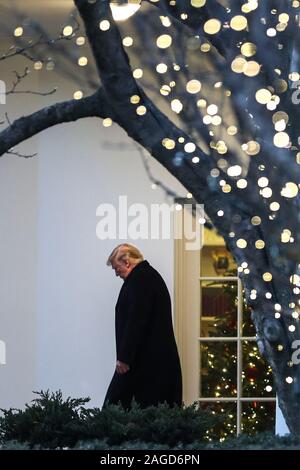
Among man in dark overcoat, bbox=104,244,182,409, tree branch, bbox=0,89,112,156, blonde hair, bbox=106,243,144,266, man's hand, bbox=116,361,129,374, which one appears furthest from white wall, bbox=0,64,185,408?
tree branch, bbox=0,89,112,156

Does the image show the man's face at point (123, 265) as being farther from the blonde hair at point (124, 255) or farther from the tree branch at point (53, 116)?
the tree branch at point (53, 116)

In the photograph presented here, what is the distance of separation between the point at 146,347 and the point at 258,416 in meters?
1.75

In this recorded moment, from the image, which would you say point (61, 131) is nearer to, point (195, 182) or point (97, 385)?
point (97, 385)

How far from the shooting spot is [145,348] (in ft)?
25.1

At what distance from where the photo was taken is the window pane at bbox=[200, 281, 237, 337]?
358 inches

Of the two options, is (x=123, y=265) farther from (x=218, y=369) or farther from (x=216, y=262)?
(x=218, y=369)

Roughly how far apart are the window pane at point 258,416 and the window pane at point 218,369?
0.54ft

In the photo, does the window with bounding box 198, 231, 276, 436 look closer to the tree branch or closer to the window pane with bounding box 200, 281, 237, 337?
the window pane with bounding box 200, 281, 237, 337

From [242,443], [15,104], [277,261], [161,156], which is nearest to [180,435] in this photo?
[242,443]

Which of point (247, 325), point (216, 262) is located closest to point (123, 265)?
point (216, 262)

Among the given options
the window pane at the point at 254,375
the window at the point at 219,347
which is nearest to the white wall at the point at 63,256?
the window at the point at 219,347

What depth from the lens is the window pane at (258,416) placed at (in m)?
9.01

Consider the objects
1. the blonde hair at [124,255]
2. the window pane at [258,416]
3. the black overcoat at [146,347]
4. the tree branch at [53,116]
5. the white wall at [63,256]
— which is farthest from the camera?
the window pane at [258,416]
